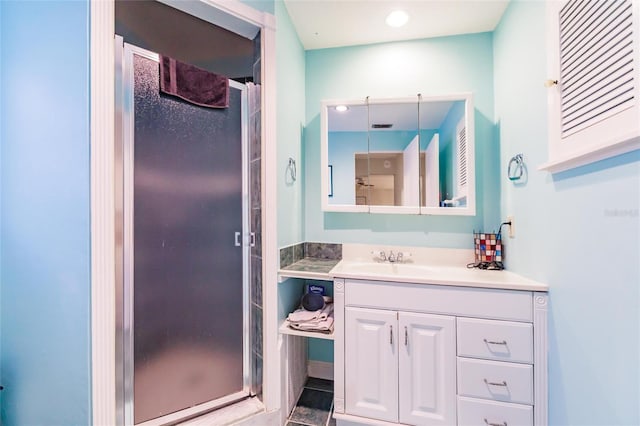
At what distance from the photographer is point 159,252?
140cm

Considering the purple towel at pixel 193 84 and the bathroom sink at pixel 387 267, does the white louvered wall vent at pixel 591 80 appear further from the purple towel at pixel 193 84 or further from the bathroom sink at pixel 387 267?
the purple towel at pixel 193 84

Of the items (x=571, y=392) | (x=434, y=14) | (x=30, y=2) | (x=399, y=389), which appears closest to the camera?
(x=571, y=392)

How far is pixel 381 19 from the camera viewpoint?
1.65 m

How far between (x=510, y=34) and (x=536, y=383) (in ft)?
5.98

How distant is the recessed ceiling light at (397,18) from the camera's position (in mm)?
1583

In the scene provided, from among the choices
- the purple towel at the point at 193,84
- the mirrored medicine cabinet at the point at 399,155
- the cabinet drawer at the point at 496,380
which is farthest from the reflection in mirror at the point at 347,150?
the cabinet drawer at the point at 496,380

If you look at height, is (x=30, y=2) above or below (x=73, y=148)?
above

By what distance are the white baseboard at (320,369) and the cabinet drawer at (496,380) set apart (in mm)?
944

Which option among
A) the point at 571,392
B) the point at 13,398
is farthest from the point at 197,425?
the point at 571,392

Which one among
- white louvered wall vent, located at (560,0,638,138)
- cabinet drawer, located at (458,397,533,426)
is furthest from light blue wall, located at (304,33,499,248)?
cabinet drawer, located at (458,397,533,426)

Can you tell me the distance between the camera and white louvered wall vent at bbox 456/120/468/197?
5.58ft

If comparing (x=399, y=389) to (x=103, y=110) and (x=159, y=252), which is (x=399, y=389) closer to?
(x=159, y=252)

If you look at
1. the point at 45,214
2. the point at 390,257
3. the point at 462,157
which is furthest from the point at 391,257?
the point at 45,214

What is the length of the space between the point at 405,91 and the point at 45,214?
2.09m
